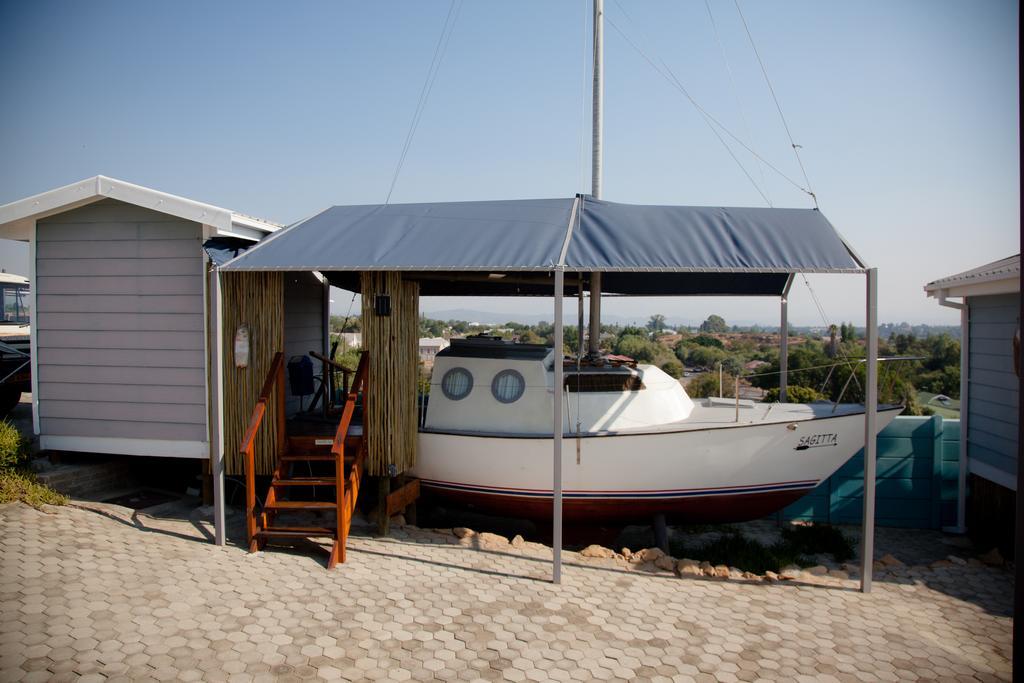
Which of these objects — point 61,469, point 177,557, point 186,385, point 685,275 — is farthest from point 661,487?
point 61,469

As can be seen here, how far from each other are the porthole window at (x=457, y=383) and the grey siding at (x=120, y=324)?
2955 millimetres

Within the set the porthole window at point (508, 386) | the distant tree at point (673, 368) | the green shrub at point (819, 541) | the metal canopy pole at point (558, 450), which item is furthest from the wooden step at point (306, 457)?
the distant tree at point (673, 368)

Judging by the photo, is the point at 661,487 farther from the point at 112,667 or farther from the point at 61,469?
the point at 61,469

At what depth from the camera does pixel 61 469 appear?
7.61m

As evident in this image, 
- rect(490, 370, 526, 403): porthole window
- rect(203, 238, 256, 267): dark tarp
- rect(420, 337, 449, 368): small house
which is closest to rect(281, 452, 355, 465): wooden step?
rect(490, 370, 526, 403): porthole window

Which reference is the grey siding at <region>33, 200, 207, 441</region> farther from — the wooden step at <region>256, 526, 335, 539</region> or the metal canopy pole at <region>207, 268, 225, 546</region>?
the wooden step at <region>256, 526, 335, 539</region>

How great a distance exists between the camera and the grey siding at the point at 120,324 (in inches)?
293

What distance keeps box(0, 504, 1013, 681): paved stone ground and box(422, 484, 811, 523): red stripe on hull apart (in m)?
1.00

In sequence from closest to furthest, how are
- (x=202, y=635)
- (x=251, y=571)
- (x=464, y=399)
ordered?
1. (x=202, y=635)
2. (x=251, y=571)
3. (x=464, y=399)

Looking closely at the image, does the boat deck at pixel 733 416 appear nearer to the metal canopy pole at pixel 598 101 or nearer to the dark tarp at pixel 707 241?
the dark tarp at pixel 707 241

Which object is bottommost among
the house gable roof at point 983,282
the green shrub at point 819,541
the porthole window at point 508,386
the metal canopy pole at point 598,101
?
the green shrub at point 819,541

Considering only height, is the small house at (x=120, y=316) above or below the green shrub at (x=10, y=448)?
above

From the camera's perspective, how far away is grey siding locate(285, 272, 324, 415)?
9070 millimetres

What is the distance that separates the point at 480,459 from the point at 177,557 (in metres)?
3.40
